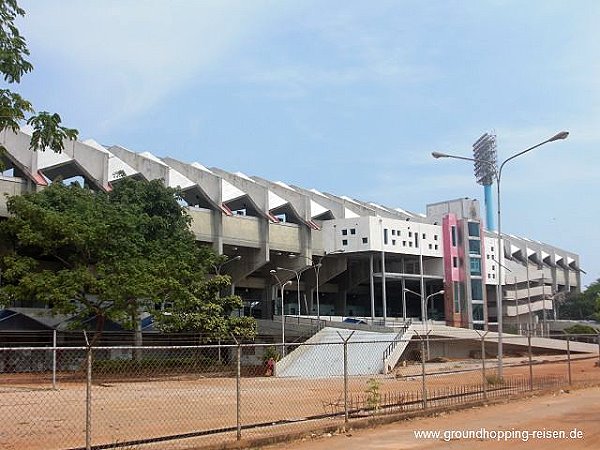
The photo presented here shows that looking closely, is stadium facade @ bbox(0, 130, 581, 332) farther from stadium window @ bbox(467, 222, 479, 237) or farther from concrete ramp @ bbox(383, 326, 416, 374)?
concrete ramp @ bbox(383, 326, 416, 374)

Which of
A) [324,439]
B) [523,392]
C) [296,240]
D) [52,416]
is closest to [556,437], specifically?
[324,439]

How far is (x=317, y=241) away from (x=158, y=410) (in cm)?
5234

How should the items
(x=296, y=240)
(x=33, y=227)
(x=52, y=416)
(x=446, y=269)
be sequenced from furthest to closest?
1. (x=446, y=269)
2. (x=296, y=240)
3. (x=33, y=227)
4. (x=52, y=416)

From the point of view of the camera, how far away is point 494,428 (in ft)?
40.0

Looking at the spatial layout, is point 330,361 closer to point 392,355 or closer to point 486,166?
point 392,355

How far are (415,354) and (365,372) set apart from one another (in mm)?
11312

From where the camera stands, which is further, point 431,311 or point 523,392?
point 431,311

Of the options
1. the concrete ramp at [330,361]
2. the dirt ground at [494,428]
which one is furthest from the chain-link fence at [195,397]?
the dirt ground at [494,428]

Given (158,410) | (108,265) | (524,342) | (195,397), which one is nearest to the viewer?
(158,410)

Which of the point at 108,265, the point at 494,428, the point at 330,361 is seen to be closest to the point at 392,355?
the point at 330,361

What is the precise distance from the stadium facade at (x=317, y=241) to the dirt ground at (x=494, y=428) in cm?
3791

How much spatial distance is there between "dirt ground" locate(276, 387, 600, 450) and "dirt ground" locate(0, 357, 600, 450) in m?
0.72

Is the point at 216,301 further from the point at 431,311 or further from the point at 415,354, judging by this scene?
the point at 431,311

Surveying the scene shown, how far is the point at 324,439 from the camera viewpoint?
1138 centimetres
